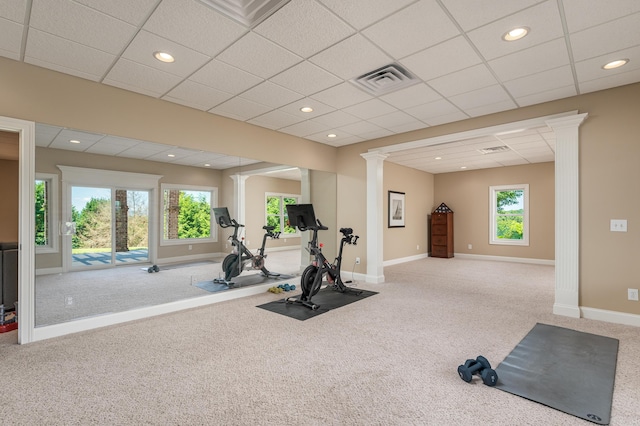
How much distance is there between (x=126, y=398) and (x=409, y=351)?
227 centimetres

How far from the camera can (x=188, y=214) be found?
178 inches

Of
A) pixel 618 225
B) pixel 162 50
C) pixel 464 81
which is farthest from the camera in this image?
pixel 618 225

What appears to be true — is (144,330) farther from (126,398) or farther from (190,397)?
(190,397)

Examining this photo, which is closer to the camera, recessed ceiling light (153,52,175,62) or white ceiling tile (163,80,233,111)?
recessed ceiling light (153,52,175,62)

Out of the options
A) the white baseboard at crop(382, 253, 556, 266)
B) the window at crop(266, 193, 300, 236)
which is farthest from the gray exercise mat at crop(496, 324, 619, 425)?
the white baseboard at crop(382, 253, 556, 266)

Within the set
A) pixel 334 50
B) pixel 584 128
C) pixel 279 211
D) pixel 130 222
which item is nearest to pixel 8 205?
pixel 130 222

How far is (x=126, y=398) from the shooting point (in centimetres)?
208

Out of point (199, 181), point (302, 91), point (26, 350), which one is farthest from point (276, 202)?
point (26, 350)

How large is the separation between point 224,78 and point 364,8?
68.6 inches

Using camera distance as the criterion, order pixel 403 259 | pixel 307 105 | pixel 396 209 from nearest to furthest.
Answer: pixel 307 105 < pixel 396 209 < pixel 403 259

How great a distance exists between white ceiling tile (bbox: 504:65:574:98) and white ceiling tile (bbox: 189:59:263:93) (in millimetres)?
2889

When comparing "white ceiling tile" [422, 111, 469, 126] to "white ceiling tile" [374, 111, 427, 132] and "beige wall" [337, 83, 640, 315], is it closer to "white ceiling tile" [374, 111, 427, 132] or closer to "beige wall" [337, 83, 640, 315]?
"white ceiling tile" [374, 111, 427, 132]

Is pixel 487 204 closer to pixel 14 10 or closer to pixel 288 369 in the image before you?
pixel 288 369

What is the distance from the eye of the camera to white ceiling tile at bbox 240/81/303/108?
3534 millimetres
